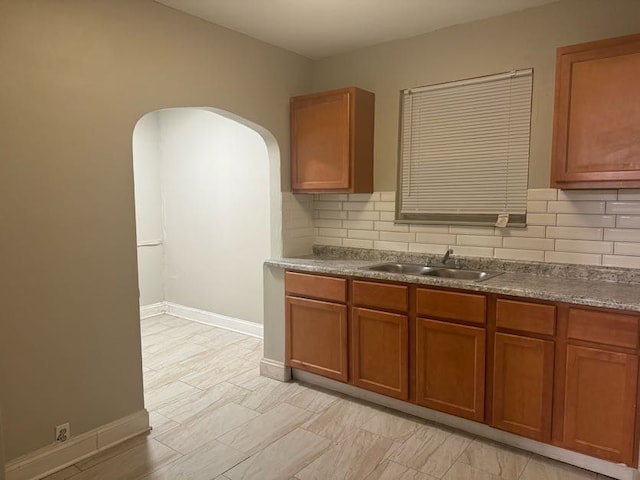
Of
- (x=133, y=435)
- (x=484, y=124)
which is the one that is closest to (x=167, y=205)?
(x=133, y=435)

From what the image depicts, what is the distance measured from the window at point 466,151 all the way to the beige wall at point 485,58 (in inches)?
2.6

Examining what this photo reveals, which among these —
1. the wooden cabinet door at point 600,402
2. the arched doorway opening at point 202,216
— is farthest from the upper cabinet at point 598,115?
the arched doorway opening at point 202,216

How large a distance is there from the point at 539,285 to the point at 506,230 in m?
0.58

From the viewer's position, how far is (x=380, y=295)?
2947mm

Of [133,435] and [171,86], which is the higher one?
[171,86]

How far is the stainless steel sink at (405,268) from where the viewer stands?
3.27 metres

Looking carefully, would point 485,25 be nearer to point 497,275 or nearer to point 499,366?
point 497,275

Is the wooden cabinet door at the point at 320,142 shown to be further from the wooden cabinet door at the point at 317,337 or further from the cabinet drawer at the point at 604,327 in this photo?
the cabinet drawer at the point at 604,327

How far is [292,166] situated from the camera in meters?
3.70

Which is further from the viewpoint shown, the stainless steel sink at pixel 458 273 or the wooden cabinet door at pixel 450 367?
the stainless steel sink at pixel 458 273

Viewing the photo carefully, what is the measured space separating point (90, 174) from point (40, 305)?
73cm

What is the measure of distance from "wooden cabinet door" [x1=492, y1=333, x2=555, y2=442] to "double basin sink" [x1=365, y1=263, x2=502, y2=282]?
587 millimetres

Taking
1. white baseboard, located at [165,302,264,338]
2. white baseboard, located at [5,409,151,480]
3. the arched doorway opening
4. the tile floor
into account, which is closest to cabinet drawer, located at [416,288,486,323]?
the tile floor

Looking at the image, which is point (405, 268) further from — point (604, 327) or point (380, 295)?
point (604, 327)
